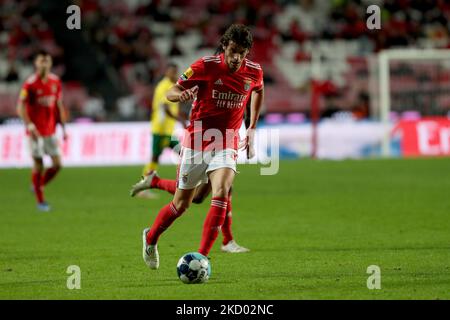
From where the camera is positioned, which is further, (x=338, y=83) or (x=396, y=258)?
(x=338, y=83)

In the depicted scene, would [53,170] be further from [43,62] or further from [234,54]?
[234,54]

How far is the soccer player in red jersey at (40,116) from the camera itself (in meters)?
14.7

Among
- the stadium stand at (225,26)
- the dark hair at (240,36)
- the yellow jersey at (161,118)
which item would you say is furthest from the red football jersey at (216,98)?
the stadium stand at (225,26)

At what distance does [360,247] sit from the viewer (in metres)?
10.0

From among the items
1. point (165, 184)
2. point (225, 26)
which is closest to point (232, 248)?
point (165, 184)

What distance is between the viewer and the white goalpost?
2580 cm

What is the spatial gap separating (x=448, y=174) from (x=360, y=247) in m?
10.1

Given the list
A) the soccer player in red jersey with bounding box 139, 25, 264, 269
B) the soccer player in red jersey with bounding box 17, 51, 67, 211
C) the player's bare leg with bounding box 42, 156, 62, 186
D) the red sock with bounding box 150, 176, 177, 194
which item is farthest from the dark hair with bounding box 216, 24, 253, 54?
the player's bare leg with bounding box 42, 156, 62, 186

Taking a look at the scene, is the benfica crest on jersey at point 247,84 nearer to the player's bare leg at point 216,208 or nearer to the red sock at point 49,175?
the player's bare leg at point 216,208

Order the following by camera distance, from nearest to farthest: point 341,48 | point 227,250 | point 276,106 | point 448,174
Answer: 1. point 227,250
2. point 448,174
3. point 276,106
4. point 341,48

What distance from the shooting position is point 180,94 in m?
7.94

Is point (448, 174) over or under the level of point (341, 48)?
under

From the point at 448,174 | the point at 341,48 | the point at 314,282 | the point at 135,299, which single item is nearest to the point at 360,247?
the point at 314,282
